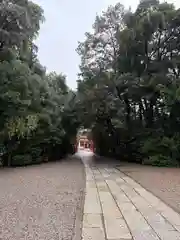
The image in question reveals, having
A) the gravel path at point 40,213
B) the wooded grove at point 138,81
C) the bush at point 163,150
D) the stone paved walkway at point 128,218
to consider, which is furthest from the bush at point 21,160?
the stone paved walkway at point 128,218

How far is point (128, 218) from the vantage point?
16.4 ft

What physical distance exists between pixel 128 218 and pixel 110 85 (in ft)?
48.1

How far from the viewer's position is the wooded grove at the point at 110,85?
45.4 ft

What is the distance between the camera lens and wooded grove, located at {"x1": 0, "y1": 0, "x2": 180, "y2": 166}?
13852 mm

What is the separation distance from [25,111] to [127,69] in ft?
27.8

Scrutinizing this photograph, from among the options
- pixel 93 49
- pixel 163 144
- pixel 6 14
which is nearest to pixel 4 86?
pixel 6 14

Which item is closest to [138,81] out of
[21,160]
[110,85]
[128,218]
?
[110,85]

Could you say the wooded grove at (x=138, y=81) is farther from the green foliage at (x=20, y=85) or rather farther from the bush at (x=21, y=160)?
the bush at (x=21, y=160)

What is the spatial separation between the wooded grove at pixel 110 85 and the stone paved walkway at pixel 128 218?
8.01m

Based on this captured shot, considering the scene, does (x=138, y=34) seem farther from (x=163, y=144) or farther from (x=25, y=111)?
(x=25, y=111)

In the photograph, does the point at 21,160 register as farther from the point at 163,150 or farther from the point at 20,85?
the point at 163,150

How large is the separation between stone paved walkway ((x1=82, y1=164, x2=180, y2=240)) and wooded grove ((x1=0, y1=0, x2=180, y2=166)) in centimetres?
801

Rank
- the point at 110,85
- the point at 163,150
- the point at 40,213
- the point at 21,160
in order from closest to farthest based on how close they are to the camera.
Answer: the point at 40,213
the point at 163,150
the point at 21,160
the point at 110,85

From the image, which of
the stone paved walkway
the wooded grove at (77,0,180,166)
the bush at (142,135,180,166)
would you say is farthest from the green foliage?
the stone paved walkway
